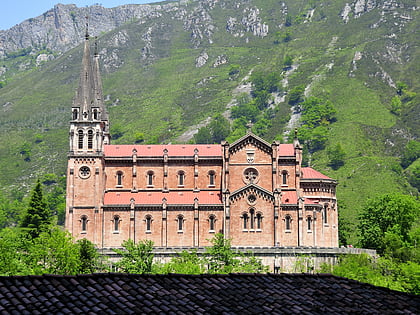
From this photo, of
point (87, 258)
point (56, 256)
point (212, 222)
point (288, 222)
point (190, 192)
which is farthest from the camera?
point (190, 192)

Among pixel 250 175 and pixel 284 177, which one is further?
pixel 284 177

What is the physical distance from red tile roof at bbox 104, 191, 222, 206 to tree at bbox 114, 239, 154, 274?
7.87 meters

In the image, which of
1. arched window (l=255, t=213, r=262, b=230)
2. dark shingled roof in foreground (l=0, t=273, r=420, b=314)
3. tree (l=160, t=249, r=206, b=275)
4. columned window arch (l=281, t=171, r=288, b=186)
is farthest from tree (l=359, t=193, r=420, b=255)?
dark shingled roof in foreground (l=0, t=273, r=420, b=314)

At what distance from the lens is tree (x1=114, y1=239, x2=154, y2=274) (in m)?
89.9

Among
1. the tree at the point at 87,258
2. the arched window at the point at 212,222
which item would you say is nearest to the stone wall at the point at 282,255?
the arched window at the point at 212,222

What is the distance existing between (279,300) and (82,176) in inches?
3179

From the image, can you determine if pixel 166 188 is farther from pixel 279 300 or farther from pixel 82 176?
pixel 279 300

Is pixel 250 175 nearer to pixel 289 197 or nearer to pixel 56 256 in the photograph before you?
pixel 289 197

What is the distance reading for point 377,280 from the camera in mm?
79500

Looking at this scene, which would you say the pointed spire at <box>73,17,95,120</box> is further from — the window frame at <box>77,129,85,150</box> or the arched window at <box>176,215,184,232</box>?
the arched window at <box>176,215,184,232</box>

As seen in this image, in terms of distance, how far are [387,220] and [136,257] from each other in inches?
1771

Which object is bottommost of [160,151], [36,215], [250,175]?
[36,215]

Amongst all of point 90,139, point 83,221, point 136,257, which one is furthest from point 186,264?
point 90,139

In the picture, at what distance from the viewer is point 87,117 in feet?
366
